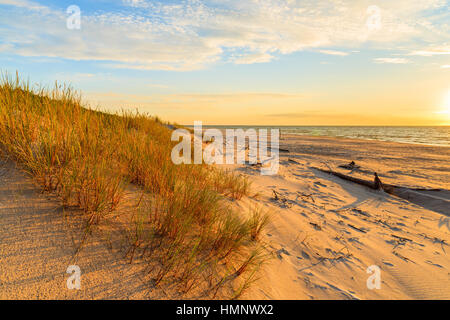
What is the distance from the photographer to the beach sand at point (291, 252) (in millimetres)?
1654

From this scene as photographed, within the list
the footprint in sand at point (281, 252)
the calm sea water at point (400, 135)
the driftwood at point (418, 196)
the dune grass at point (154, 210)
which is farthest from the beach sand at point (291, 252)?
the calm sea water at point (400, 135)

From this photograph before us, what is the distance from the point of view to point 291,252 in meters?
2.67

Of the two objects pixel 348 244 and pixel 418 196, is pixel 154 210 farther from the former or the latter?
pixel 418 196

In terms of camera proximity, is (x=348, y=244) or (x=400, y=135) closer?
(x=348, y=244)

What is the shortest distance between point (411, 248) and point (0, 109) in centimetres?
576

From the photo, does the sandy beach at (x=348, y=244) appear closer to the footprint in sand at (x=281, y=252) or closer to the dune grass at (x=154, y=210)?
the footprint in sand at (x=281, y=252)

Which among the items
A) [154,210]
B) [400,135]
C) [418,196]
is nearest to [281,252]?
[154,210]

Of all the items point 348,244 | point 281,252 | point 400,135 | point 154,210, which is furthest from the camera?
point 400,135

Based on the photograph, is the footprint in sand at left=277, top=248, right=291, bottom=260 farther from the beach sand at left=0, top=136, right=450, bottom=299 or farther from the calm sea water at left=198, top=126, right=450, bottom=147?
the calm sea water at left=198, top=126, right=450, bottom=147

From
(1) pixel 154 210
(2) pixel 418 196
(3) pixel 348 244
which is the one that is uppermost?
(1) pixel 154 210

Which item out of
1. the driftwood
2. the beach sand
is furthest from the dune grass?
the driftwood

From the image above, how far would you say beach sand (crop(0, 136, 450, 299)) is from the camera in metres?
1.65
